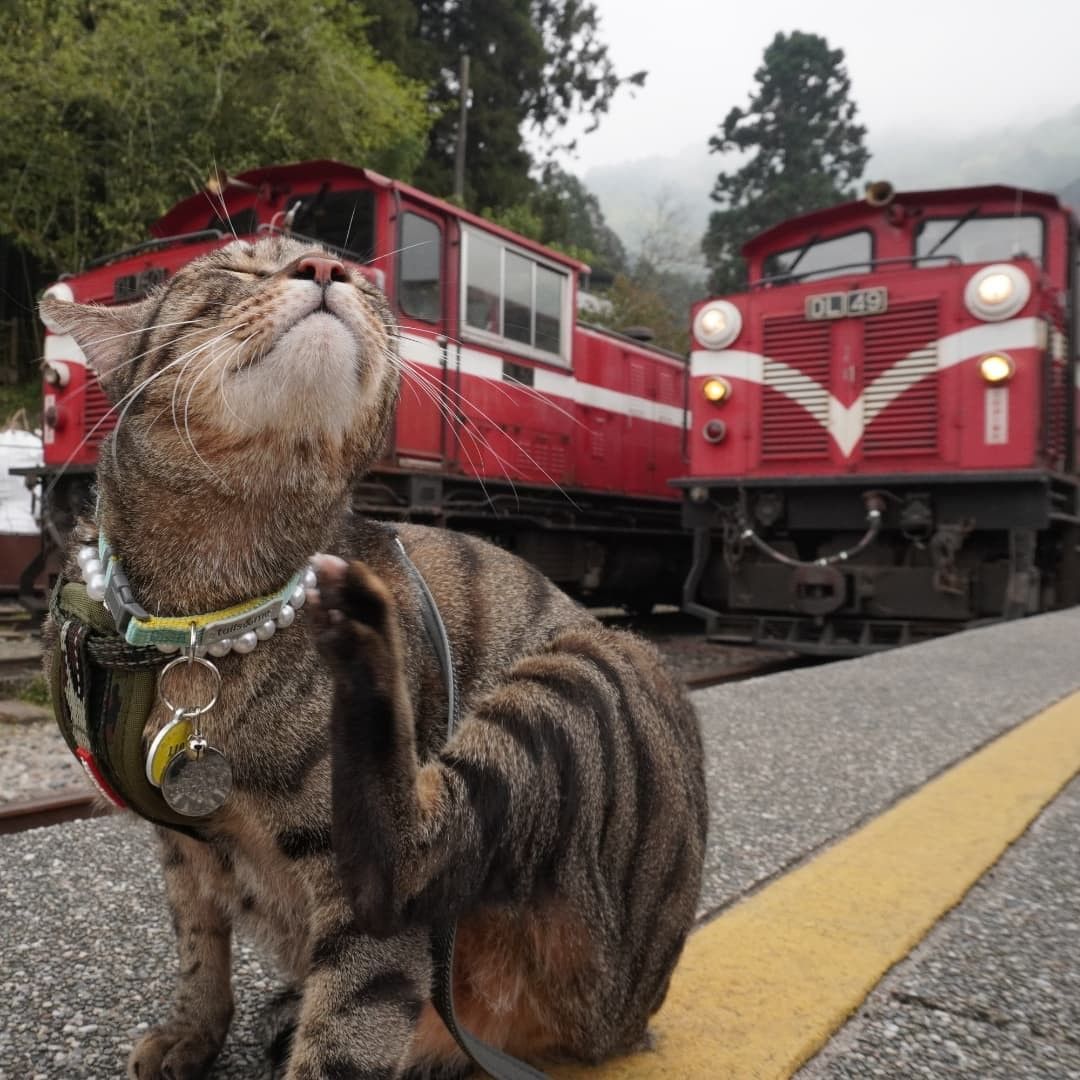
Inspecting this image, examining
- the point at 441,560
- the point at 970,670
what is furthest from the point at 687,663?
the point at 441,560

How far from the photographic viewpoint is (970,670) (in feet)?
16.5

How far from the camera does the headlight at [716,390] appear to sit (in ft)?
25.0

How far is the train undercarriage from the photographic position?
21.4 ft

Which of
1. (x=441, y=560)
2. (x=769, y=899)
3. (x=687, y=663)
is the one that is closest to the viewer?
(x=441, y=560)

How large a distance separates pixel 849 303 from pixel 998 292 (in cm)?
98

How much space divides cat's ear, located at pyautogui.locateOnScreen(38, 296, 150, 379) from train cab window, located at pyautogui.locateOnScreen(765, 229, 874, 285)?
6.69m

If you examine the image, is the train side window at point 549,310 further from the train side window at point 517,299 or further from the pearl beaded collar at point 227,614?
the pearl beaded collar at point 227,614

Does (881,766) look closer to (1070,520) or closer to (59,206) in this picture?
(1070,520)

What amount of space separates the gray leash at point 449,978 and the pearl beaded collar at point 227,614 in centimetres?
21

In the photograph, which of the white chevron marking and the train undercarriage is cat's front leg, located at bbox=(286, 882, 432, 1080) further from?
the white chevron marking

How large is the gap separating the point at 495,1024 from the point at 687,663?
688 centimetres

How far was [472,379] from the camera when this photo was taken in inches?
288

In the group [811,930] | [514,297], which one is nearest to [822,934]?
[811,930]

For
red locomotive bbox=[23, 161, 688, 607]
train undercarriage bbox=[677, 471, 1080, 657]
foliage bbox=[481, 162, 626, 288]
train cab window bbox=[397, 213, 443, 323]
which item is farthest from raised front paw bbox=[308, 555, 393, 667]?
foliage bbox=[481, 162, 626, 288]
